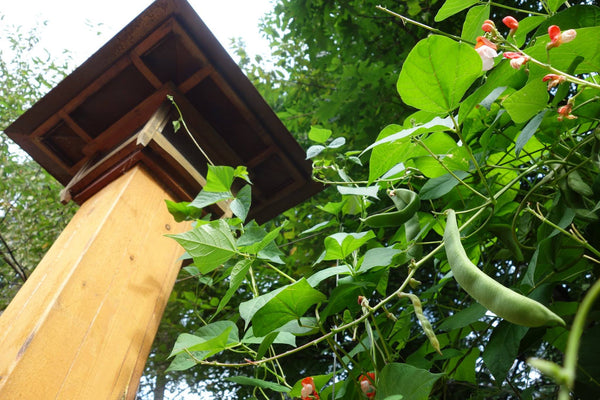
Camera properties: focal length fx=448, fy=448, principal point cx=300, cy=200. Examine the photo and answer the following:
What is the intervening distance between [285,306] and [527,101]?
1.28 ft

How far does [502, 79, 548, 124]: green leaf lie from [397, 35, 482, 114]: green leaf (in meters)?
0.06

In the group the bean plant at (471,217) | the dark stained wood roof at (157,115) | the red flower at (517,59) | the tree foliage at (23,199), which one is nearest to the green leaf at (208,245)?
the bean plant at (471,217)

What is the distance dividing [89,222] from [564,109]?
95cm

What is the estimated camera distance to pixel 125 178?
112 centimetres

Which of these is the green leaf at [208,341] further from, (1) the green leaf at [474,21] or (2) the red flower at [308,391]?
(1) the green leaf at [474,21]

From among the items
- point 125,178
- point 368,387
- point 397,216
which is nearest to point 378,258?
point 397,216

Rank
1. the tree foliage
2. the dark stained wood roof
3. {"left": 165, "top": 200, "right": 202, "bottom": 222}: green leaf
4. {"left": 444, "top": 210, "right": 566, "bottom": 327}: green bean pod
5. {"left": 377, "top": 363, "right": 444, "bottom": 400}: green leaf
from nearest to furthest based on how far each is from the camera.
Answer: {"left": 444, "top": 210, "right": 566, "bottom": 327}: green bean pod < {"left": 377, "top": 363, "right": 444, "bottom": 400}: green leaf < {"left": 165, "top": 200, "right": 202, "bottom": 222}: green leaf < the dark stained wood roof < the tree foliage

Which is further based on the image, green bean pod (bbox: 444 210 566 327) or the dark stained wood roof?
the dark stained wood roof

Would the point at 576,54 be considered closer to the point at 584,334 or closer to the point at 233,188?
the point at 584,334

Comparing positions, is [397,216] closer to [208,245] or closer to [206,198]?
[208,245]

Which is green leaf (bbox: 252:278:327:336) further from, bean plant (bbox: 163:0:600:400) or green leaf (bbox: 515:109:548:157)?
green leaf (bbox: 515:109:548:157)

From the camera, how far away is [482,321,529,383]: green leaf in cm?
52

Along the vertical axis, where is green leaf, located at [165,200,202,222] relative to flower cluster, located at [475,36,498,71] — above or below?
below

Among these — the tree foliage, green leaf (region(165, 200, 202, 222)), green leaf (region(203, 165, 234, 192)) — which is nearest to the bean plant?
green leaf (region(203, 165, 234, 192))
